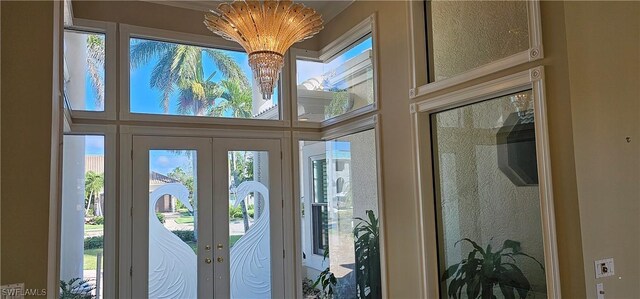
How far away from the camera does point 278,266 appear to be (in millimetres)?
4598

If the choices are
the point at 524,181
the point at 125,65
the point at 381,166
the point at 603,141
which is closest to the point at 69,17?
the point at 125,65

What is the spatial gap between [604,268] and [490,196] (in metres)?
0.79

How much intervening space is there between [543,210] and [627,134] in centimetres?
76

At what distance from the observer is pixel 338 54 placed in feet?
15.5

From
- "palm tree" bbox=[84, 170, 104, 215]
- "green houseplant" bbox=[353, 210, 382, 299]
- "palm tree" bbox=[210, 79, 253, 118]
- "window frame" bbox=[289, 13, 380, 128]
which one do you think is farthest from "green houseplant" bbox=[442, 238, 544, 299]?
"palm tree" bbox=[84, 170, 104, 215]

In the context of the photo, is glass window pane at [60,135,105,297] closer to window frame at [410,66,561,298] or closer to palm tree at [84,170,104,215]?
palm tree at [84,170,104,215]

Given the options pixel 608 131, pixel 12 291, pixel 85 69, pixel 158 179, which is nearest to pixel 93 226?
pixel 158 179

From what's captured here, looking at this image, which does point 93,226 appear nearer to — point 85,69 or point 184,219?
point 184,219

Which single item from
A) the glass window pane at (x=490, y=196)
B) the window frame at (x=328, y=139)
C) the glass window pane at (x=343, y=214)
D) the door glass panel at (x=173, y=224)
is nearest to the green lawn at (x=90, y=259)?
the door glass panel at (x=173, y=224)

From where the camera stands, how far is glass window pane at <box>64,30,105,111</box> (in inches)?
152

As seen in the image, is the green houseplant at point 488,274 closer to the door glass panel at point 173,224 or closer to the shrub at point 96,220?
the door glass panel at point 173,224

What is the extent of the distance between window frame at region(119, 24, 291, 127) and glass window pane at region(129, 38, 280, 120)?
5cm

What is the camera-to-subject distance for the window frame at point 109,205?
3832 mm

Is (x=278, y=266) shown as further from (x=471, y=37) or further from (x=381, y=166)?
(x=471, y=37)
